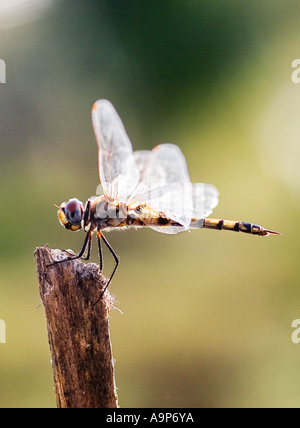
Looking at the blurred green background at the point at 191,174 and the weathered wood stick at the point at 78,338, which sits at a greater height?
the blurred green background at the point at 191,174

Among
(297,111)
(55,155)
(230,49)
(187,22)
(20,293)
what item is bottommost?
(20,293)

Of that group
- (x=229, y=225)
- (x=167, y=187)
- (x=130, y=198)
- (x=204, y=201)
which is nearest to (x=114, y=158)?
(x=130, y=198)

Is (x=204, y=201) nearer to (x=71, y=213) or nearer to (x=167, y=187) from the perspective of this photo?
(x=167, y=187)

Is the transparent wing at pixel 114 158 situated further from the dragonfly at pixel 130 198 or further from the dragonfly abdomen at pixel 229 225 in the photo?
the dragonfly abdomen at pixel 229 225

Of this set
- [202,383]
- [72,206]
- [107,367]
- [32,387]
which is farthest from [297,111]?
[107,367]

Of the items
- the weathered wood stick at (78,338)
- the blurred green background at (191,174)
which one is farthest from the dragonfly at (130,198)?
the blurred green background at (191,174)
